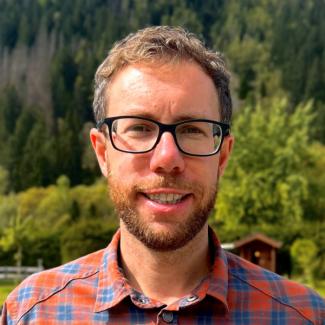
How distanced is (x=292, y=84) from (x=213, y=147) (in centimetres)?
9713

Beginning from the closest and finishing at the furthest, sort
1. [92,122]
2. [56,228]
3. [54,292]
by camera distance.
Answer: [54,292]
[56,228]
[92,122]

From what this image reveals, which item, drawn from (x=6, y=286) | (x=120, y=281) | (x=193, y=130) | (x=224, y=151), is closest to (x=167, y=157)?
(x=193, y=130)

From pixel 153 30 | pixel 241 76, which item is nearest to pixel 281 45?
pixel 241 76

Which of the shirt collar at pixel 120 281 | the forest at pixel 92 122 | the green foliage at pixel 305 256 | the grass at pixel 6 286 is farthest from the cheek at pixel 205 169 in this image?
the green foliage at pixel 305 256

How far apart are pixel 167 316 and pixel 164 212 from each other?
342mm

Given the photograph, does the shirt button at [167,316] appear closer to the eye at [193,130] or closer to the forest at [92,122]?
the eye at [193,130]

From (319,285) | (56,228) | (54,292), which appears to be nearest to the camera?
(54,292)

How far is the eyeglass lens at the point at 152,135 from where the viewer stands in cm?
250

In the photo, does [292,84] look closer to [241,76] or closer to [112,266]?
[241,76]

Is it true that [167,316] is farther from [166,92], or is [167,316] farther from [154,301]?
[166,92]

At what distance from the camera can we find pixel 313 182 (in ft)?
122

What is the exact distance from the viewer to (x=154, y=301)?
8.29 ft

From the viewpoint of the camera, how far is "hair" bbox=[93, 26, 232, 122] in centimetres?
257

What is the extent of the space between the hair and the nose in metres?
0.28
